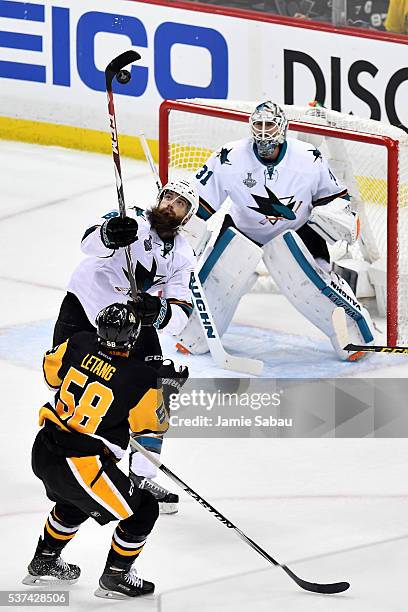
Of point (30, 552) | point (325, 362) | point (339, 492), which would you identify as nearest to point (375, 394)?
point (325, 362)

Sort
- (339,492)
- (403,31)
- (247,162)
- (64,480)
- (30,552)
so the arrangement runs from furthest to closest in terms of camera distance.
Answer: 1. (403,31)
2. (247,162)
3. (339,492)
4. (30,552)
5. (64,480)

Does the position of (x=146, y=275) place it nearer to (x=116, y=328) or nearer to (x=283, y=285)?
(x=116, y=328)

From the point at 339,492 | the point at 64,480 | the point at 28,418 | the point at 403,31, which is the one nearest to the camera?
the point at 64,480

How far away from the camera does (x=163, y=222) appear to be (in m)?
4.78

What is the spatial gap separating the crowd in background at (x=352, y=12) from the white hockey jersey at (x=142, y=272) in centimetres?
296

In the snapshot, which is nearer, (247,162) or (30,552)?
(30,552)

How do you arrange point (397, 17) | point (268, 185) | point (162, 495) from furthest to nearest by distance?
point (397, 17), point (268, 185), point (162, 495)

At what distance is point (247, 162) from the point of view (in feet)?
19.3

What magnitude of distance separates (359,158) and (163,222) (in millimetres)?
1889

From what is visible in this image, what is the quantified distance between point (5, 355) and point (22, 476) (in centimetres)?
118

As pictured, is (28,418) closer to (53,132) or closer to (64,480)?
(64,480)

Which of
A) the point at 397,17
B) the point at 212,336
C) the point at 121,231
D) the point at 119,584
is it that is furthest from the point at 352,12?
the point at 119,584

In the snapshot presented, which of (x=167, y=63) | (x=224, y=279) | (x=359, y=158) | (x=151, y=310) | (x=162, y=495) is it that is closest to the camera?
(x=151, y=310)

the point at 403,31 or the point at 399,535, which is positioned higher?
the point at 403,31
